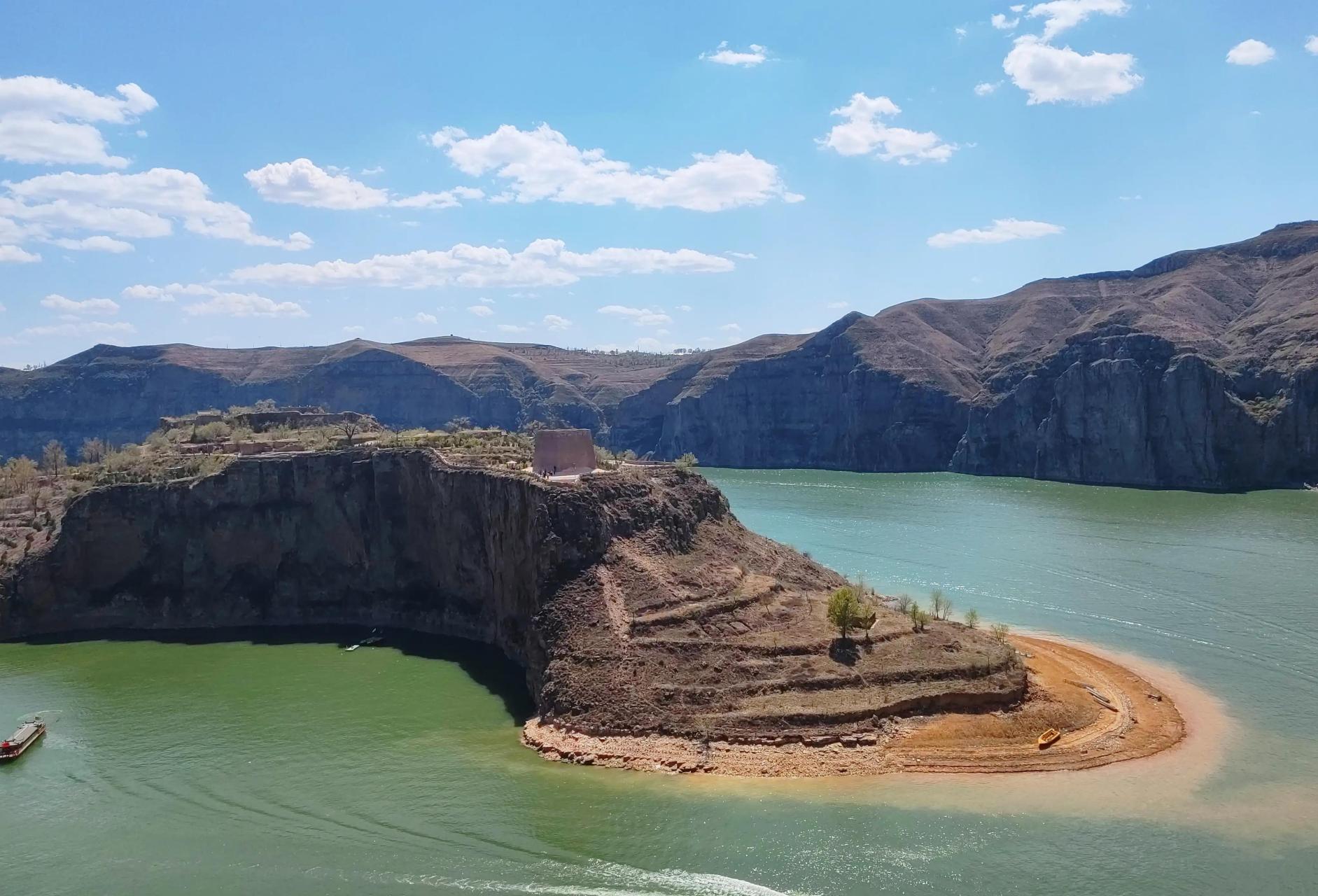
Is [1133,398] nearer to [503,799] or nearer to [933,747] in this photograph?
[933,747]

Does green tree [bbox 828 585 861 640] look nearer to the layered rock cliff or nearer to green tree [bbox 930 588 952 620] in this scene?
the layered rock cliff

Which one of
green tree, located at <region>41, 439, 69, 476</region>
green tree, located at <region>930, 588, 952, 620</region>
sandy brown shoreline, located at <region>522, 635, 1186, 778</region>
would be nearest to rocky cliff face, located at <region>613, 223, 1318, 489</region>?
green tree, located at <region>930, 588, 952, 620</region>

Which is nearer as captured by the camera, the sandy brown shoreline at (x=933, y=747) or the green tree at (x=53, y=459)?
the sandy brown shoreline at (x=933, y=747)

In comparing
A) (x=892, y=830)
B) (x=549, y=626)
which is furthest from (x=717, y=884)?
(x=549, y=626)

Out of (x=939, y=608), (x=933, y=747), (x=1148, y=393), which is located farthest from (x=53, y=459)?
(x=1148, y=393)

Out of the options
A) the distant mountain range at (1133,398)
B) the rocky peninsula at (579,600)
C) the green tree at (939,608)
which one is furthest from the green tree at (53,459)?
the distant mountain range at (1133,398)

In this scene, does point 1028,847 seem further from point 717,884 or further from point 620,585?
point 620,585

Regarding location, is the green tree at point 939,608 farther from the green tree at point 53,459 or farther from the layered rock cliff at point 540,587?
the green tree at point 53,459

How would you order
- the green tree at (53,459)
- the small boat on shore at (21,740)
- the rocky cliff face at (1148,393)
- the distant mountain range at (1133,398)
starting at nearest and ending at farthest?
the small boat on shore at (21,740), the green tree at (53,459), the rocky cliff face at (1148,393), the distant mountain range at (1133,398)
